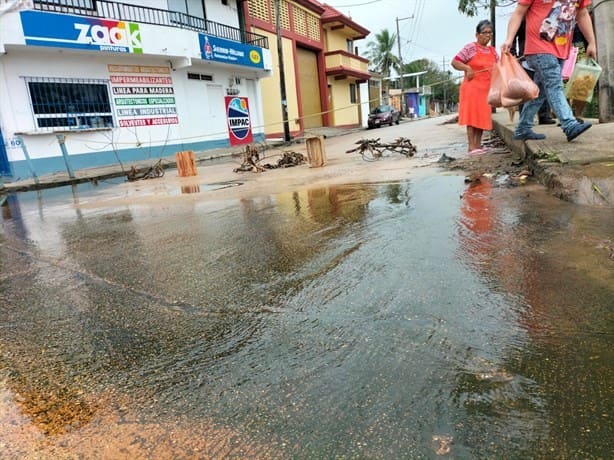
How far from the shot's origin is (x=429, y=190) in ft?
15.7

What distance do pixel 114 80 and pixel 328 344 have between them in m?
15.8

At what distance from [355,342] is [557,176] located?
9.88ft

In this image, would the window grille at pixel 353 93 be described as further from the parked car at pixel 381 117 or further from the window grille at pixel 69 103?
the window grille at pixel 69 103

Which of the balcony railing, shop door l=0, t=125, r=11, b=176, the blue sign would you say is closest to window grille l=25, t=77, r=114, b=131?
shop door l=0, t=125, r=11, b=176

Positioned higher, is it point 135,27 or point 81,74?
point 135,27

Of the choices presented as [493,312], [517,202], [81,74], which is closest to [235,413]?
[493,312]

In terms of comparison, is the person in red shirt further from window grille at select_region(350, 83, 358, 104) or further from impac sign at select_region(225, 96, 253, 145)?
window grille at select_region(350, 83, 358, 104)

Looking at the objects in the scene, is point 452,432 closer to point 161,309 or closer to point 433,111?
point 161,309

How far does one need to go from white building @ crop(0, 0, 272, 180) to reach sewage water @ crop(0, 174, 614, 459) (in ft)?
33.9

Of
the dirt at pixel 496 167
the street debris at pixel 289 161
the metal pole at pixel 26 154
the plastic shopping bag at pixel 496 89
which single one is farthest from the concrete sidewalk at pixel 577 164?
the metal pole at pixel 26 154

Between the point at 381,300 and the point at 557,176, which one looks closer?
the point at 381,300

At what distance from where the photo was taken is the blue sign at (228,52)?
17.7 metres

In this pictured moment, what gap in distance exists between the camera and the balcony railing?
13.9 m

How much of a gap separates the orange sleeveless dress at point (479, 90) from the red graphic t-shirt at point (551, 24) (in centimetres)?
143
